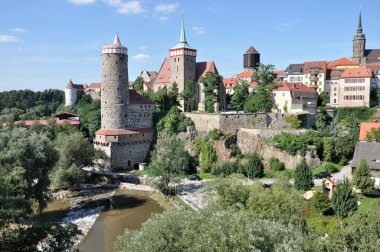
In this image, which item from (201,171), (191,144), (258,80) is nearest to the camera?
(201,171)

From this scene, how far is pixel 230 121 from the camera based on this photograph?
135 feet

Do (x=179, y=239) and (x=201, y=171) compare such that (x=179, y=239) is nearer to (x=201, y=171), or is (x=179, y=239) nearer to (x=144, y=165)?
(x=201, y=171)

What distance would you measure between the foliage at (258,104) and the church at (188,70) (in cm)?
544

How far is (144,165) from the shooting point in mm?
41812

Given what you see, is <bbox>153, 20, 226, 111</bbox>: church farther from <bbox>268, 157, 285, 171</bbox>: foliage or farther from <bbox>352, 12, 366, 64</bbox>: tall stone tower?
<bbox>352, 12, 366, 64</bbox>: tall stone tower

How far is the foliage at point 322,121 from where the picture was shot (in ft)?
138

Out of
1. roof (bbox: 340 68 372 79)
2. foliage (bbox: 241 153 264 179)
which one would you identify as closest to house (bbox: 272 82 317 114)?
roof (bbox: 340 68 372 79)

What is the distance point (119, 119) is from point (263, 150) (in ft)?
59.1

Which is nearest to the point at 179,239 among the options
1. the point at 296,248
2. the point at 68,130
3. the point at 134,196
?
the point at 296,248

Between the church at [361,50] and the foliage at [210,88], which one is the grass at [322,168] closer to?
the foliage at [210,88]

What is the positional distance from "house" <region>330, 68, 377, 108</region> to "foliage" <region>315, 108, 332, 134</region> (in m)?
5.24

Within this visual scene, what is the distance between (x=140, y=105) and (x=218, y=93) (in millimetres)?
10804

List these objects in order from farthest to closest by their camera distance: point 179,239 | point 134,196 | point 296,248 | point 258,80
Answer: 1. point 258,80
2. point 134,196
3. point 179,239
4. point 296,248

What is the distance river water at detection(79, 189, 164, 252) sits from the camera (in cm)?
2403
